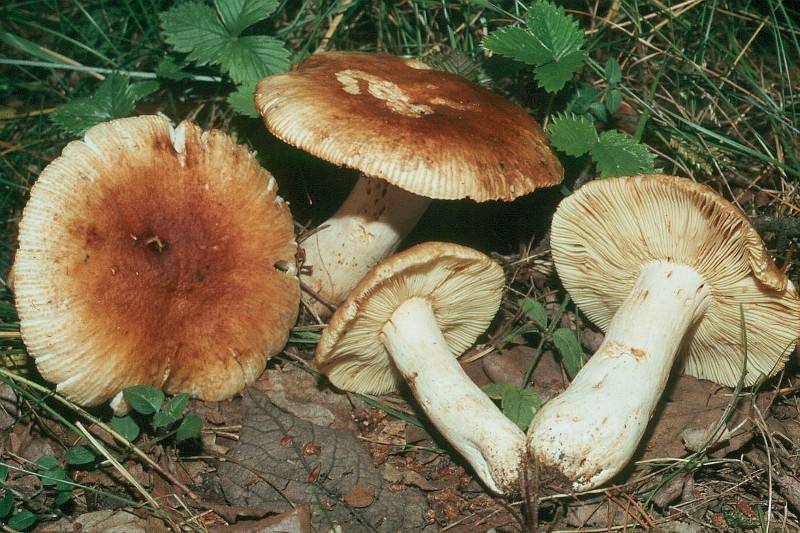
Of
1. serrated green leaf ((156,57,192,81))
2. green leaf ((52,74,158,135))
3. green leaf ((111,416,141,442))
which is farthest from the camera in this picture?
serrated green leaf ((156,57,192,81))

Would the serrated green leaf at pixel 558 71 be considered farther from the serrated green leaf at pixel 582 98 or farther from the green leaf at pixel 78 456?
the green leaf at pixel 78 456

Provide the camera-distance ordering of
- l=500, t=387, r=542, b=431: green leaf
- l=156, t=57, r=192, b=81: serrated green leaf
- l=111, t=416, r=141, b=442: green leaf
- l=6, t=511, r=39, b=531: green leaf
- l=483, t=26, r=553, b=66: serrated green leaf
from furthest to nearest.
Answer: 1. l=156, t=57, r=192, b=81: serrated green leaf
2. l=483, t=26, r=553, b=66: serrated green leaf
3. l=500, t=387, r=542, b=431: green leaf
4. l=111, t=416, r=141, b=442: green leaf
5. l=6, t=511, r=39, b=531: green leaf

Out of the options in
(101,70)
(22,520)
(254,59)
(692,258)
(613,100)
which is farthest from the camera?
(101,70)

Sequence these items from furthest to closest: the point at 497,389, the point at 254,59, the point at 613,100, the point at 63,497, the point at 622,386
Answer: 1. the point at 613,100
2. the point at 254,59
3. the point at 497,389
4. the point at 622,386
5. the point at 63,497

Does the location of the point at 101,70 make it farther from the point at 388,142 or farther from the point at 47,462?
the point at 47,462

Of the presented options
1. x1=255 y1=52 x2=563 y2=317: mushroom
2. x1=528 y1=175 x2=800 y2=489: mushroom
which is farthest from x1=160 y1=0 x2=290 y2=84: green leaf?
x1=528 y1=175 x2=800 y2=489: mushroom

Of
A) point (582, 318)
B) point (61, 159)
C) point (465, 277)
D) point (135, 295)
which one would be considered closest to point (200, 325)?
point (135, 295)

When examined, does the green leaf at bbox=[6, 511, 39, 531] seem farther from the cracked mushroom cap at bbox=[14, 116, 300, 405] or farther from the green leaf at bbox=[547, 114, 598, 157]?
the green leaf at bbox=[547, 114, 598, 157]

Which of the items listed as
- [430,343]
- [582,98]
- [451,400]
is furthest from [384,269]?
[582,98]
